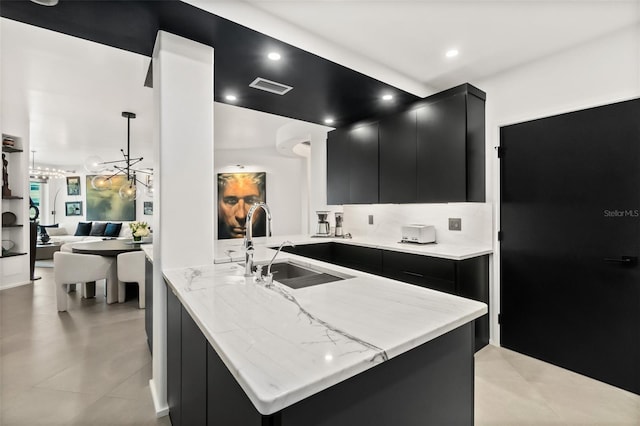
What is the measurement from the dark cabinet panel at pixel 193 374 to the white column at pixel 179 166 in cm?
58

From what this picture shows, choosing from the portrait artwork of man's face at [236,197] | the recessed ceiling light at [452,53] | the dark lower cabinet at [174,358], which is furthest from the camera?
the portrait artwork of man's face at [236,197]

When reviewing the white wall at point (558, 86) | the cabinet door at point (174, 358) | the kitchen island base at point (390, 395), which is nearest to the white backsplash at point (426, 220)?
the white wall at point (558, 86)

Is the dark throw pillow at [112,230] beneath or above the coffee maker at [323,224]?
beneath

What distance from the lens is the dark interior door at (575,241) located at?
216 cm

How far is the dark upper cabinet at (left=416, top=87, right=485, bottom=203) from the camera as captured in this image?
2.74 m

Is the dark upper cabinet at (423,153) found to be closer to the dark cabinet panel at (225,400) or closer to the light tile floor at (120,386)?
the light tile floor at (120,386)

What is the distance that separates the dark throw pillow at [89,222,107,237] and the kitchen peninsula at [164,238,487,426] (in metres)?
9.41

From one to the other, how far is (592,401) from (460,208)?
5.74 ft

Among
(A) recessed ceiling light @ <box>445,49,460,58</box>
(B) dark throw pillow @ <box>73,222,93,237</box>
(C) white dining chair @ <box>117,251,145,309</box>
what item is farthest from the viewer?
(B) dark throw pillow @ <box>73,222,93,237</box>

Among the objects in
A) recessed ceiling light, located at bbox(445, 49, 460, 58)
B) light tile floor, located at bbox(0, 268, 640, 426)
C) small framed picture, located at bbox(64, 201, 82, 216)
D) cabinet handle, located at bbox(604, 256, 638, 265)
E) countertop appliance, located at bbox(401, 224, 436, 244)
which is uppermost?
recessed ceiling light, located at bbox(445, 49, 460, 58)

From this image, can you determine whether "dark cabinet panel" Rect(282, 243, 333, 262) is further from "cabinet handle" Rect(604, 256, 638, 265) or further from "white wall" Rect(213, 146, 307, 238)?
"white wall" Rect(213, 146, 307, 238)

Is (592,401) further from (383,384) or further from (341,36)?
(341,36)

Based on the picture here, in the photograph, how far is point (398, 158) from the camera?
3301mm

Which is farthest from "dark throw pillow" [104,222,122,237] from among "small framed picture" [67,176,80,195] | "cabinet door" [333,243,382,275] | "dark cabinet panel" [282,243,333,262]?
"cabinet door" [333,243,382,275]
